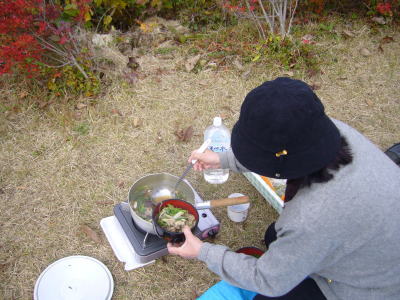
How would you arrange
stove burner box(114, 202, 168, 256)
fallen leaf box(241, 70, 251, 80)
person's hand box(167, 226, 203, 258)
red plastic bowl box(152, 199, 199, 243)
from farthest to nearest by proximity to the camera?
fallen leaf box(241, 70, 251, 80), stove burner box(114, 202, 168, 256), red plastic bowl box(152, 199, 199, 243), person's hand box(167, 226, 203, 258)

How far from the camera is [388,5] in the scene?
4.54 m

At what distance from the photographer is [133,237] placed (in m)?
2.24

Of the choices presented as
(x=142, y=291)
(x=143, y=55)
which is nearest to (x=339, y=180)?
(x=142, y=291)

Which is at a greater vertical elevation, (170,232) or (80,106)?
(170,232)

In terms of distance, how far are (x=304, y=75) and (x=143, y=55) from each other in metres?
2.07

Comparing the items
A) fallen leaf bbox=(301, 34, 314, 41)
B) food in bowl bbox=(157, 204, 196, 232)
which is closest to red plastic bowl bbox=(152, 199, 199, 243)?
food in bowl bbox=(157, 204, 196, 232)

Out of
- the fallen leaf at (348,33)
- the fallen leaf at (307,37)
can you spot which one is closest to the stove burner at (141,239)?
the fallen leaf at (307,37)

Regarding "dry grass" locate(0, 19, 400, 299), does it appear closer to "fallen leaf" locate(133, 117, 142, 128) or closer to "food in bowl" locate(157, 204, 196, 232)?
"fallen leaf" locate(133, 117, 142, 128)

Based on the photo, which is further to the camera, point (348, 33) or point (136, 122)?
point (348, 33)

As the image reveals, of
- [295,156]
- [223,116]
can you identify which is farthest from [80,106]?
[295,156]

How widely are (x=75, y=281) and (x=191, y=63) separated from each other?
285cm

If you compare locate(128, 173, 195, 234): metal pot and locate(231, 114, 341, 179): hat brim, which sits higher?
locate(231, 114, 341, 179): hat brim

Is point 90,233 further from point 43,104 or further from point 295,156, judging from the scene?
point 295,156

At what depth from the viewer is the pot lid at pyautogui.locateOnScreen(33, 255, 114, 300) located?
2.21 m
